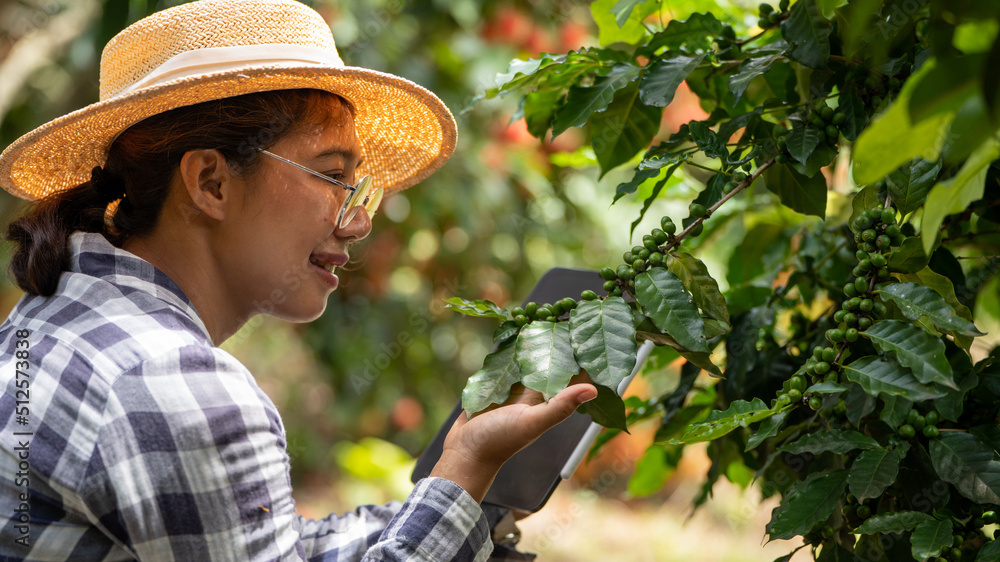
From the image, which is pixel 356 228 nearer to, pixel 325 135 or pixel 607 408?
pixel 325 135

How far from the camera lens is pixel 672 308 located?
76 centimetres

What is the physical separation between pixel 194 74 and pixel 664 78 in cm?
54

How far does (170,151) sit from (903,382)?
833 mm

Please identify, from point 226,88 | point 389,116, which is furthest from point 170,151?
point 389,116

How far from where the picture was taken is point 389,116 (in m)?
1.17

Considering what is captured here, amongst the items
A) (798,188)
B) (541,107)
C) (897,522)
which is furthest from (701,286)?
(541,107)

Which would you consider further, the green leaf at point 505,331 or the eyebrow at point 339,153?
the eyebrow at point 339,153

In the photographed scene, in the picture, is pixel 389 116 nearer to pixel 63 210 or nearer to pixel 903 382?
pixel 63 210

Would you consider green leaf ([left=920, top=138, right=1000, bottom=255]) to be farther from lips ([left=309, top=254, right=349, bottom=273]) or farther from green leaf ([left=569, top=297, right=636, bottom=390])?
lips ([left=309, top=254, right=349, bottom=273])

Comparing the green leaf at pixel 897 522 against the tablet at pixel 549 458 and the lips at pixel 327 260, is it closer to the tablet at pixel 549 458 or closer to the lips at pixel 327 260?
the tablet at pixel 549 458

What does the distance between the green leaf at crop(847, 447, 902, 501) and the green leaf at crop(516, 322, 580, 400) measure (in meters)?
0.28

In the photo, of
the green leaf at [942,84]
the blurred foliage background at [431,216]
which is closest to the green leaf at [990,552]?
the green leaf at [942,84]

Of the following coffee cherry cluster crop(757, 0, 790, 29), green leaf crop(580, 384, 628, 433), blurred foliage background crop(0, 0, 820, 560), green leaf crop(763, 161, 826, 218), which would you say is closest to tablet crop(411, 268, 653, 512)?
green leaf crop(580, 384, 628, 433)

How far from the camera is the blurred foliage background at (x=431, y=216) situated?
2.53 meters
